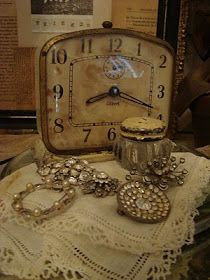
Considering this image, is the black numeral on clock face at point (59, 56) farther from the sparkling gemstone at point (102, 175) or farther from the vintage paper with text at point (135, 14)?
the vintage paper with text at point (135, 14)

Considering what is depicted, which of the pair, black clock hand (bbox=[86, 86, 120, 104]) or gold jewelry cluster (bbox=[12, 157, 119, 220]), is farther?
black clock hand (bbox=[86, 86, 120, 104])

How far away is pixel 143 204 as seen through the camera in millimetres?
488

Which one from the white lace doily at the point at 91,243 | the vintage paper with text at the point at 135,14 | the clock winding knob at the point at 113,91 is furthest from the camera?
the vintage paper with text at the point at 135,14

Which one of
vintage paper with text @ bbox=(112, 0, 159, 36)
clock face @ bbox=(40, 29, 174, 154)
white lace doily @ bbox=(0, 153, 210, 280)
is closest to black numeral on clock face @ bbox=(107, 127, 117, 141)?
clock face @ bbox=(40, 29, 174, 154)

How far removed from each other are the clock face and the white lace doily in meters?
0.18

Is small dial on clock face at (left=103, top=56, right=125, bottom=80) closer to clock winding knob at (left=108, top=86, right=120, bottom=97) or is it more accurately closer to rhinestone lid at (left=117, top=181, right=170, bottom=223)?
clock winding knob at (left=108, top=86, right=120, bottom=97)

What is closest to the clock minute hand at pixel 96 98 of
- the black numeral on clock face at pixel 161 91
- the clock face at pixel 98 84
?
the clock face at pixel 98 84

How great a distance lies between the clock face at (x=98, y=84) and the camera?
614 mm

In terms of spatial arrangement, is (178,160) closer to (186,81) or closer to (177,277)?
(177,277)

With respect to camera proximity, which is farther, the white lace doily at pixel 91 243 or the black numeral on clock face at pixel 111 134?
the black numeral on clock face at pixel 111 134

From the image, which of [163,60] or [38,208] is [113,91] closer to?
[163,60]

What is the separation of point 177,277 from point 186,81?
0.77 m

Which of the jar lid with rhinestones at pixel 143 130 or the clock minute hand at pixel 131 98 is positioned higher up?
the clock minute hand at pixel 131 98

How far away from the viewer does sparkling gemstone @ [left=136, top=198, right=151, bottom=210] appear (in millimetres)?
484
